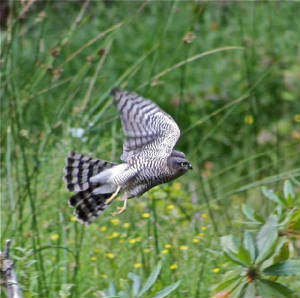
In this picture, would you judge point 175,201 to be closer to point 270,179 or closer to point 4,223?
point 270,179

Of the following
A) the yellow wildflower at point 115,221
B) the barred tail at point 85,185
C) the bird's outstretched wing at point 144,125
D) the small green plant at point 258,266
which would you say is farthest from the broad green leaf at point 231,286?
the yellow wildflower at point 115,221

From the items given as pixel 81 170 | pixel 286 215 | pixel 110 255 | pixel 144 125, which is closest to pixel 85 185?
pixel 81 170

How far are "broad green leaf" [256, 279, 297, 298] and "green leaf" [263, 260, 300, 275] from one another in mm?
42

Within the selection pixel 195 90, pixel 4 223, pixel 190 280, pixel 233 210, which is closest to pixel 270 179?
pixel 233 210

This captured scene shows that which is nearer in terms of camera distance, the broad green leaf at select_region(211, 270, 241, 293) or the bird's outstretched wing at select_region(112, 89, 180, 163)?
the bird's outstretched wing at select_region(112, 89, 180, 163)

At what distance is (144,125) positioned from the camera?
2279 mm

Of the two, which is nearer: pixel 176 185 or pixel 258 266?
pixel 258 266

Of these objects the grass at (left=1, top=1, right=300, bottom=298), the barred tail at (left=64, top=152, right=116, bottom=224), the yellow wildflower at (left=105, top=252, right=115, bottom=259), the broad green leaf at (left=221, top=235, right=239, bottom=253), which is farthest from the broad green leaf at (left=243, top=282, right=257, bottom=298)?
the yellow wildflower at (left=105, top=252, right=115, bottom=259)

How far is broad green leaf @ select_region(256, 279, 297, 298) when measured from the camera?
2582 mm

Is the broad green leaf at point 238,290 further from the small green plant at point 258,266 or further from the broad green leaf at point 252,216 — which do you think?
the broad green leaf at point 252,216

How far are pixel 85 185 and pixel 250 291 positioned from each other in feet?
2.06

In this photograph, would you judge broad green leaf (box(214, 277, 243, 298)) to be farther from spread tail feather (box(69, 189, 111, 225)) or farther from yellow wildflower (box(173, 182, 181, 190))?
yellow wildflower (box(173, 182, 181, 190))

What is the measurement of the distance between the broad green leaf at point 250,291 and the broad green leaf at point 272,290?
0.02 meters

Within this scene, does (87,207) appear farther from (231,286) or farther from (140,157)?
(231,286)
